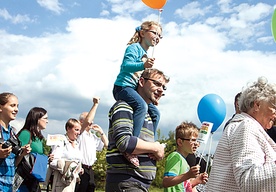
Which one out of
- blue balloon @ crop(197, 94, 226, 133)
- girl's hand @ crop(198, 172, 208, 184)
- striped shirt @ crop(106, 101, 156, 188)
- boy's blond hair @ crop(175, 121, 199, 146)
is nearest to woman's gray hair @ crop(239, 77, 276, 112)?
striped shirt @ crop(106, 101, 156, 188)

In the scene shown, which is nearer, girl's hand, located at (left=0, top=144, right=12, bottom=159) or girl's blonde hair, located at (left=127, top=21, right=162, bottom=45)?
girl's hand, located at (left=0, top=144, right=12, bottom=159)

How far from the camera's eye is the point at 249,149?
264 centimetres

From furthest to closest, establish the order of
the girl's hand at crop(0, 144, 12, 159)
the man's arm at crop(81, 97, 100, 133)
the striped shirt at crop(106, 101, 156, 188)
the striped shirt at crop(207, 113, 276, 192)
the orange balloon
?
the man's arm at crop(81, 97, 100, 133)
the orange balloon
the girl's hand at crop(0, 144, 12, 159)
the striped shirt at crop(106, 101, 156, 188)
the striped shirt at crop(207, 113, 276, 192)

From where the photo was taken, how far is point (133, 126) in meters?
3.50

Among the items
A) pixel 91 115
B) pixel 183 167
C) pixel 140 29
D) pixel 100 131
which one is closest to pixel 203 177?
pixel 183 167

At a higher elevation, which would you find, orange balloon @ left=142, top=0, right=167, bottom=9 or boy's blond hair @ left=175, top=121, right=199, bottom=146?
orange balloon @ left=142, top=0, right=167, bottom=9

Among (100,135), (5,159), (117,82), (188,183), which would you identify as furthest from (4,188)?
(100,135)

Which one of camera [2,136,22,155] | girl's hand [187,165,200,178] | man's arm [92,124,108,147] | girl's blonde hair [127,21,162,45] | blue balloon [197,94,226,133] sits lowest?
girl's hand [187,165,200,178]

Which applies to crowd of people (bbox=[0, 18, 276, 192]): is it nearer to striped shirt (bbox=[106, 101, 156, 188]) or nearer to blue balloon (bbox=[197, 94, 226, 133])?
striped shirt (bbox=[106, 101, 156, 188])

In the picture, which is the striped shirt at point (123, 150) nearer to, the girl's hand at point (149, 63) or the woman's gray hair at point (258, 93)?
the girl's hand at point (149, 63)

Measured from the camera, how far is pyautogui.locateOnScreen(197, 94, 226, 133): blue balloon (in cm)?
645

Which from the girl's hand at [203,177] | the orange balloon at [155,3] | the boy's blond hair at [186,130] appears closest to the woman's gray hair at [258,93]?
the girl's hand at [203,177]

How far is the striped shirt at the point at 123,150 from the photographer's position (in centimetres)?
336

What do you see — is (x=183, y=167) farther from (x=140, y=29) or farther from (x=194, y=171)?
(x=140, y=29)
